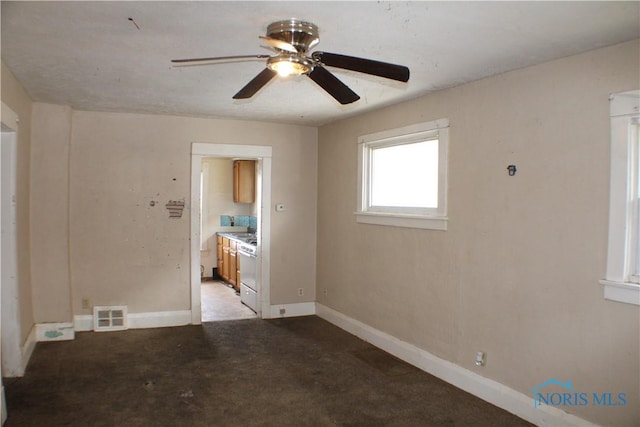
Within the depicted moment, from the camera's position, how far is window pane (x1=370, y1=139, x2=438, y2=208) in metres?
3.82

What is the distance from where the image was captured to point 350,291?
4.87 metres

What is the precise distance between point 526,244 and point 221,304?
14.1 ft

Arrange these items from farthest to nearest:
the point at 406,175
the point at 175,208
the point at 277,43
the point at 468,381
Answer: the point at 175,208 < the point at 406,175 < the point at 468,381 < the point at 277,43

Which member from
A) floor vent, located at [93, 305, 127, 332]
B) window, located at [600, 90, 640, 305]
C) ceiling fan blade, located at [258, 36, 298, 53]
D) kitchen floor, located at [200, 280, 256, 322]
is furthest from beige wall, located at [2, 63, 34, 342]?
window, located at [600, 90, 640, 305]

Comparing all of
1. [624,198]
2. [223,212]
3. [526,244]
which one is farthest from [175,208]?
[624,198]

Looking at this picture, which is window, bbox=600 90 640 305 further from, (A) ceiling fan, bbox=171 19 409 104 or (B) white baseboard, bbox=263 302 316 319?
(B) white baseboard, bbox=263 302 316 319

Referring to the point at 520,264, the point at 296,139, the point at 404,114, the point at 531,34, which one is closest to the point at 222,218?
the point at 296,139

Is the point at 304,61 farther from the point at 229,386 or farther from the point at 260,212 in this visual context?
the point at 260,212

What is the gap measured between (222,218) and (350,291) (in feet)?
12.6

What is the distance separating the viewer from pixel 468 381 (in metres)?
3.33

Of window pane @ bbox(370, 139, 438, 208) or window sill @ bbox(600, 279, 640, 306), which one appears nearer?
window sill @ bbox(600, 279, 640, 306)

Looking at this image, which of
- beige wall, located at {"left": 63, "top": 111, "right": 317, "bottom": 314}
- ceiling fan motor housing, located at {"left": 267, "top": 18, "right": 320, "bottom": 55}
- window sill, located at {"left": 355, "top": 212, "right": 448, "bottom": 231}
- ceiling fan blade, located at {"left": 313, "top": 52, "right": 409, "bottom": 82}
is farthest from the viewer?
beige wall, located at {"left": 63, "top": 111, "right": 317, "bottom": 314}

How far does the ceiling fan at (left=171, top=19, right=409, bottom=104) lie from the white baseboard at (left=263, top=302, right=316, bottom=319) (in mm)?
3535

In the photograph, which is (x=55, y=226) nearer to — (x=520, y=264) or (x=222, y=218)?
(x=222, y=218)
